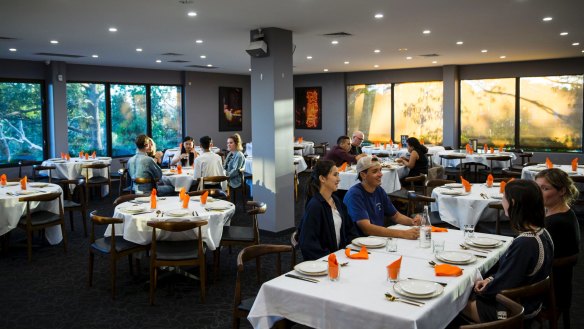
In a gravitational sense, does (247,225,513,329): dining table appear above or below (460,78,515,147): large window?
below

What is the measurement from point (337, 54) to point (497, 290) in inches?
377

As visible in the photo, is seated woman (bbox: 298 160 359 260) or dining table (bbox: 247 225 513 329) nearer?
dining table (bbox: 247 225 513 329)

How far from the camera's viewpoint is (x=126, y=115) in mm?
15195

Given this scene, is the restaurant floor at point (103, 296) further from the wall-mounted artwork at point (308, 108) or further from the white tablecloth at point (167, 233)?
the wall-mounted artwork at point (308, 108)

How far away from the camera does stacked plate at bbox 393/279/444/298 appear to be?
266cm

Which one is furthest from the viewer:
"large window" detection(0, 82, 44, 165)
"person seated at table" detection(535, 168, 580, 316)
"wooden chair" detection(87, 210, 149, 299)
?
"large window" detection(0, 82, 44, 165)

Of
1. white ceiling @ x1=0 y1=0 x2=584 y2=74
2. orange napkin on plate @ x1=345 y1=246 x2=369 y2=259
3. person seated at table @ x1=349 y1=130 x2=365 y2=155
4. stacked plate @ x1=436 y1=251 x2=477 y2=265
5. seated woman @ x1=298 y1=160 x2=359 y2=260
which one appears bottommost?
stacked plate @ x1=436 y1=251 x2=477 y2=265

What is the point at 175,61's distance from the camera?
13.2 metres

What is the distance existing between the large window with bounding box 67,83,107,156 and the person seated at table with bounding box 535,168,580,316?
509 inches

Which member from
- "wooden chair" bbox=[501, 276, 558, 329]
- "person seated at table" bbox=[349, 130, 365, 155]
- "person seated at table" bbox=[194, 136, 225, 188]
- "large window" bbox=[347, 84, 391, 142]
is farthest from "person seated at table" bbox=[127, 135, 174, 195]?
"large window" bbox=[347, 84, 391, 142]

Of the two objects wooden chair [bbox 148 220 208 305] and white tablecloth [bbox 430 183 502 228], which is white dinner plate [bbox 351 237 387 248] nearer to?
wooden chair [bbox 148 220 208 305]

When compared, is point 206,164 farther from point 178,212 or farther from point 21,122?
point 21,122

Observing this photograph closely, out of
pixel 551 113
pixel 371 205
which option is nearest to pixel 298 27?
pixel 371 205

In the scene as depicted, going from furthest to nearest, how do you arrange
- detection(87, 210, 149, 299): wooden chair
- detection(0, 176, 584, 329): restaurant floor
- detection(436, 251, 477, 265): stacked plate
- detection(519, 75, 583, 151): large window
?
detection(519, 75, 583, 151): large window
detection(87, 210, 149, 299): wooden chair
detection(0, 176, 584, 329): restaurant floor
detection(436, 251, 477, 265): stacked plate
